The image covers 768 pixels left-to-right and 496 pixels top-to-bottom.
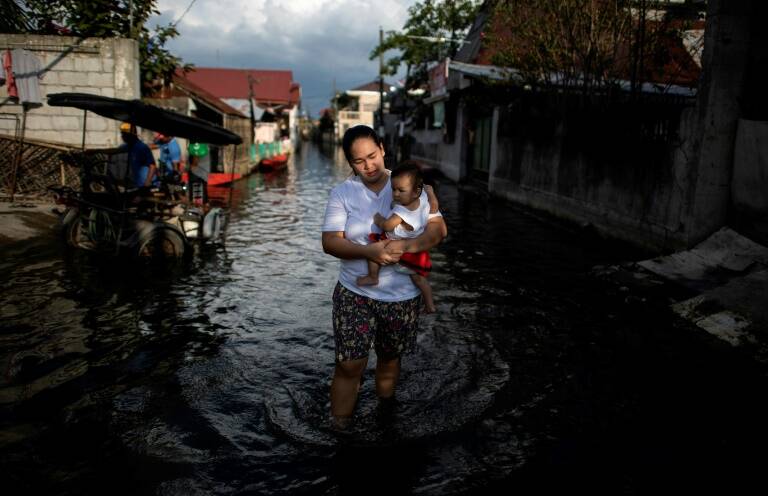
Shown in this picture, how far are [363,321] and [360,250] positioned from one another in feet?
1.69

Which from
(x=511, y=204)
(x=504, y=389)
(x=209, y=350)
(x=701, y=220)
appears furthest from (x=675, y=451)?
(x=511, y=204)

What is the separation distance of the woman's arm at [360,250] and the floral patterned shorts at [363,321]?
1.05ft

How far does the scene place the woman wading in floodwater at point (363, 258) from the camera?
3.49 metres

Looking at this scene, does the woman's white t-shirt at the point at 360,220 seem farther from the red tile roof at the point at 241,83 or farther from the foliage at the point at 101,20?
the red tile roof at the point at 241,83

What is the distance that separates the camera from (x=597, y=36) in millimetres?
14180

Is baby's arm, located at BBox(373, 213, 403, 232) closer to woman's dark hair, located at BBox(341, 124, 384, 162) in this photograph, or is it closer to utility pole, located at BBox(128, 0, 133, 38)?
woman's dark hair, located at BBox(341, 124, 384, 162)

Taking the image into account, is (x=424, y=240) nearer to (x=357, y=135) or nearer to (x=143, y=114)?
(x=357, y=135)

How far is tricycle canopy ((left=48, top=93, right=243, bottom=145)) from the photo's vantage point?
9000mm

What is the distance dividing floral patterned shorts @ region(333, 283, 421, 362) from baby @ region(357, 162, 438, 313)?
0.17 metres

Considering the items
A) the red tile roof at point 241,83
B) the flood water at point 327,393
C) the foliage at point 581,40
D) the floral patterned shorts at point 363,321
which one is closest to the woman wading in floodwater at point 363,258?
the floral patterned shorts at point 363,321

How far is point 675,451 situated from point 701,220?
20.2ft

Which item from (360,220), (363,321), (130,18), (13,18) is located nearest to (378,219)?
(360,220)

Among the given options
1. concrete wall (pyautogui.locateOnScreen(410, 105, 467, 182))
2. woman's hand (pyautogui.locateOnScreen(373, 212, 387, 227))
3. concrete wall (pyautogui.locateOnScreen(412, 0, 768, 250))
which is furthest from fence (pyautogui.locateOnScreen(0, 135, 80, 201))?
concrete wall (pyautogui.locateOnScreen(410, 105, 467, 182))

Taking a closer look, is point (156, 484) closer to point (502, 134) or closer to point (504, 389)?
point (504, 389)
